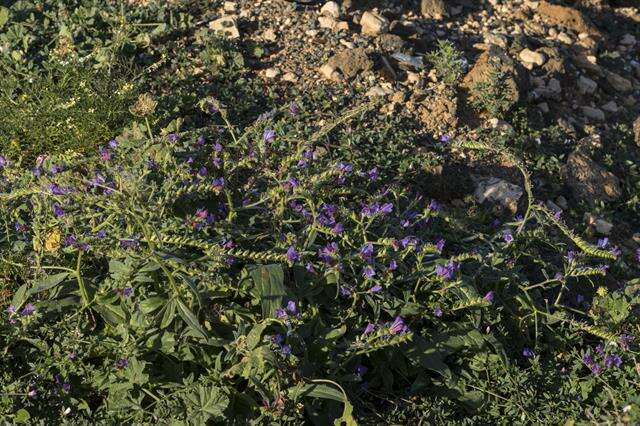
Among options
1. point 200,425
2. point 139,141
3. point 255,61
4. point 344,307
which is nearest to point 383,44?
Result: point 255,61

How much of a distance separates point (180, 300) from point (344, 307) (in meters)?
0.77

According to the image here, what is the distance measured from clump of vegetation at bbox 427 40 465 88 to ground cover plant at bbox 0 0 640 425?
729 mm

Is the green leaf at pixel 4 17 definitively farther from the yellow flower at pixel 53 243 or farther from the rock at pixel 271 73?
the yellow flower at pixel 53 243

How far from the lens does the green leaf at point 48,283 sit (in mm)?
3822

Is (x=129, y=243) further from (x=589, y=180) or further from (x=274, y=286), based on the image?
(x=589, y=180)

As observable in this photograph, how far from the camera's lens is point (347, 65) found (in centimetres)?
566

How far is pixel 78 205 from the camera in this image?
391 cm

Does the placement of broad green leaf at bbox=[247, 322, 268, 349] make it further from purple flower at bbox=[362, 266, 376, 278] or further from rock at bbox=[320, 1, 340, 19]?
rock at bbox=[320, 1, 340, 19]

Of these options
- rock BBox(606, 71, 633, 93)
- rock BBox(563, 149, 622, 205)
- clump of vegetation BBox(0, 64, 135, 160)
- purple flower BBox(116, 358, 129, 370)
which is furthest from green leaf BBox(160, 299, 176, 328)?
rock BBox(606, 71, 633, 93)

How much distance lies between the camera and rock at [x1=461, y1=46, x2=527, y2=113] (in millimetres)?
5664

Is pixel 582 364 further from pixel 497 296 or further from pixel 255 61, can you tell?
pixel 255 61

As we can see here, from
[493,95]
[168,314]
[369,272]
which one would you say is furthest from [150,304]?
[493,95]

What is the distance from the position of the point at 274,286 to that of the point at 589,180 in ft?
8.52

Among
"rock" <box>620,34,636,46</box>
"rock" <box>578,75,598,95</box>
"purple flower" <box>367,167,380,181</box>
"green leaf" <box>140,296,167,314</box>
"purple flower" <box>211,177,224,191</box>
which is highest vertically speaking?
"purple flower" <box>211,177,224,191</box>
